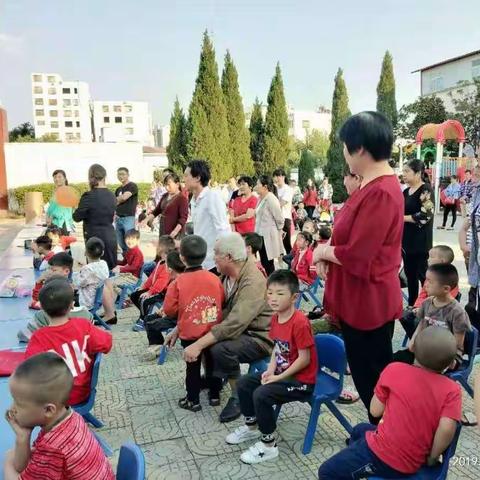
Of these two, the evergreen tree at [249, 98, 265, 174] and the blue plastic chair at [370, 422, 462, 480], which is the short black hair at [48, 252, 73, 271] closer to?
the blue plastic chair at [370, 422, 462, 480]

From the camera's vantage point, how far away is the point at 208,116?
23766mm

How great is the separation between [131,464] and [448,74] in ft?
140

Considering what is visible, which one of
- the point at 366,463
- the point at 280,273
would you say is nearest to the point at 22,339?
A: the point at 280,273

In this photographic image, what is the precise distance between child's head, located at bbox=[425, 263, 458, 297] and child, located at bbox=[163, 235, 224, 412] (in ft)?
4.63

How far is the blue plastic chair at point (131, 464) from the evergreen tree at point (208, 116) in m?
21.8

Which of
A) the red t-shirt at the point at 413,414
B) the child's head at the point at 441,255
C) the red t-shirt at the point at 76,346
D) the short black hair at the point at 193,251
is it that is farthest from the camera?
the child's head at the point at 441,255

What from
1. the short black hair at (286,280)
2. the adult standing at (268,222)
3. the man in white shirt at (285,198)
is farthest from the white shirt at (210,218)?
the man in white shirt at (285,198)

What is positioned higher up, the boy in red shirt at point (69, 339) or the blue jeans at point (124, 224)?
the blue jeans at point (124, 224)

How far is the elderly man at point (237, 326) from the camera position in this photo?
10.3 feet

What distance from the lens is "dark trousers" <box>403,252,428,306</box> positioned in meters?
4.79

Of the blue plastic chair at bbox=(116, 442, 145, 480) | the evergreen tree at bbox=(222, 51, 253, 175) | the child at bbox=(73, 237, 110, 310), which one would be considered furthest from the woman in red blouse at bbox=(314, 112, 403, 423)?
the evergreen tree at bbox=(222, 51, 253, 175)

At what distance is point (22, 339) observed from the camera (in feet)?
14.3

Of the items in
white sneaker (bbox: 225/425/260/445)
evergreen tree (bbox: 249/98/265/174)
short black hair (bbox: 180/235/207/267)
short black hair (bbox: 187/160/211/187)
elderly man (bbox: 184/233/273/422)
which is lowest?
white sneaker (bbox: 225/425/260/445)

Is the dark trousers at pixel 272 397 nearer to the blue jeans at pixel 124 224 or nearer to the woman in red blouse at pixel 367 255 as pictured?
the woman in red blouse at pixel 367 255
